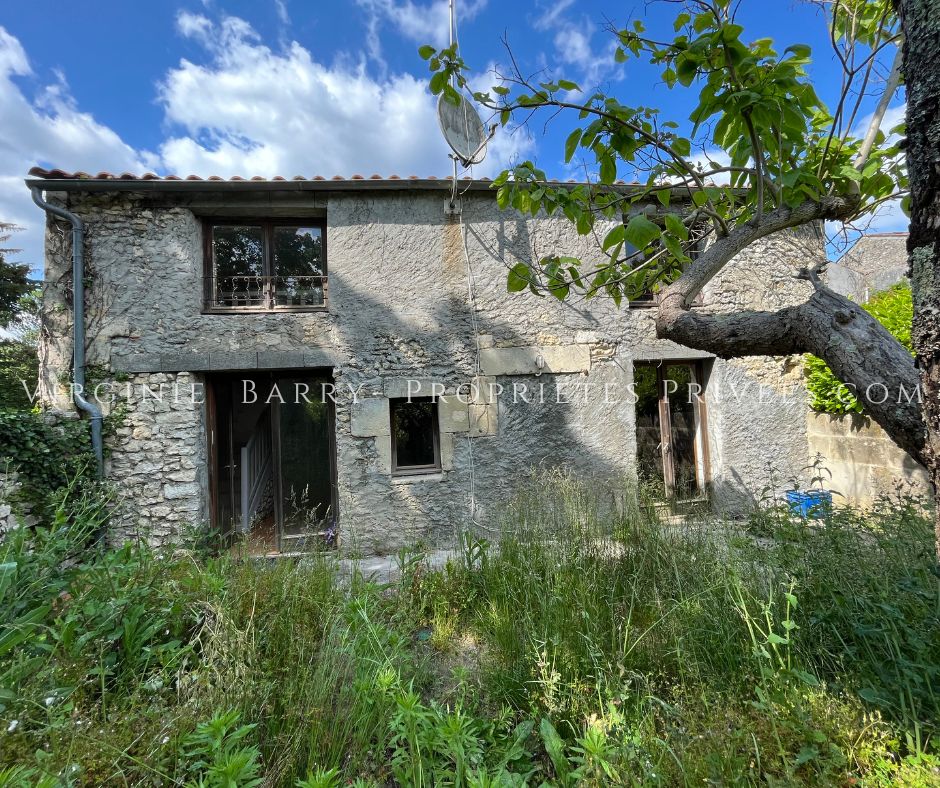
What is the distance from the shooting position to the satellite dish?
181 inches

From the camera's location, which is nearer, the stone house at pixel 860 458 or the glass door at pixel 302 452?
the stone house at pixel 860 458

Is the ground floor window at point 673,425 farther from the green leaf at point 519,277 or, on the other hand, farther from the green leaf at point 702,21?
the green leaf at point 702,21

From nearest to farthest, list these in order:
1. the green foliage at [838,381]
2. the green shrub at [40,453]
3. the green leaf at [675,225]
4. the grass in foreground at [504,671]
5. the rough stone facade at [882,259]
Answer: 1. the grass in foreground at [504,671]
2. the green leaf at [675,225]
3. the green shrub at [40,453]
4. the green foliage at [838,381]
5. the rough stone facade at [882,259]

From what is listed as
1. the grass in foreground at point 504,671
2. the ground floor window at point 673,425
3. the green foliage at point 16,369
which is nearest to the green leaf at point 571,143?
the grass in foreground at point 504,671

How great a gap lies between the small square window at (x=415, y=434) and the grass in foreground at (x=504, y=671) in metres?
2.15

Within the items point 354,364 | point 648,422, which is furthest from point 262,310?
point 648,422

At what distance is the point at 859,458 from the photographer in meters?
4.66

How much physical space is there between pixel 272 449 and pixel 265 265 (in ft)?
6.76

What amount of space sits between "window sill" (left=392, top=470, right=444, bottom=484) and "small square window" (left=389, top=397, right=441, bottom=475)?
54 mm

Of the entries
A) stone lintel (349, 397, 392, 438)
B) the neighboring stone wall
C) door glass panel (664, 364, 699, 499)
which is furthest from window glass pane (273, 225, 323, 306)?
the neighboring stone wall

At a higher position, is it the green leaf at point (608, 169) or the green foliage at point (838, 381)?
the green leaf at point (608, 169)

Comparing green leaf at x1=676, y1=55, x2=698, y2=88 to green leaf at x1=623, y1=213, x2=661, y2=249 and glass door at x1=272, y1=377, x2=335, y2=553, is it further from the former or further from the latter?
glass door at x1=272, y1=377, x2=335, y2=553

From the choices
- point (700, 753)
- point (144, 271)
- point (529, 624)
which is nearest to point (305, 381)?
point (144, 271)

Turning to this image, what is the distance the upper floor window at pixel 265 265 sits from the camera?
468cm
